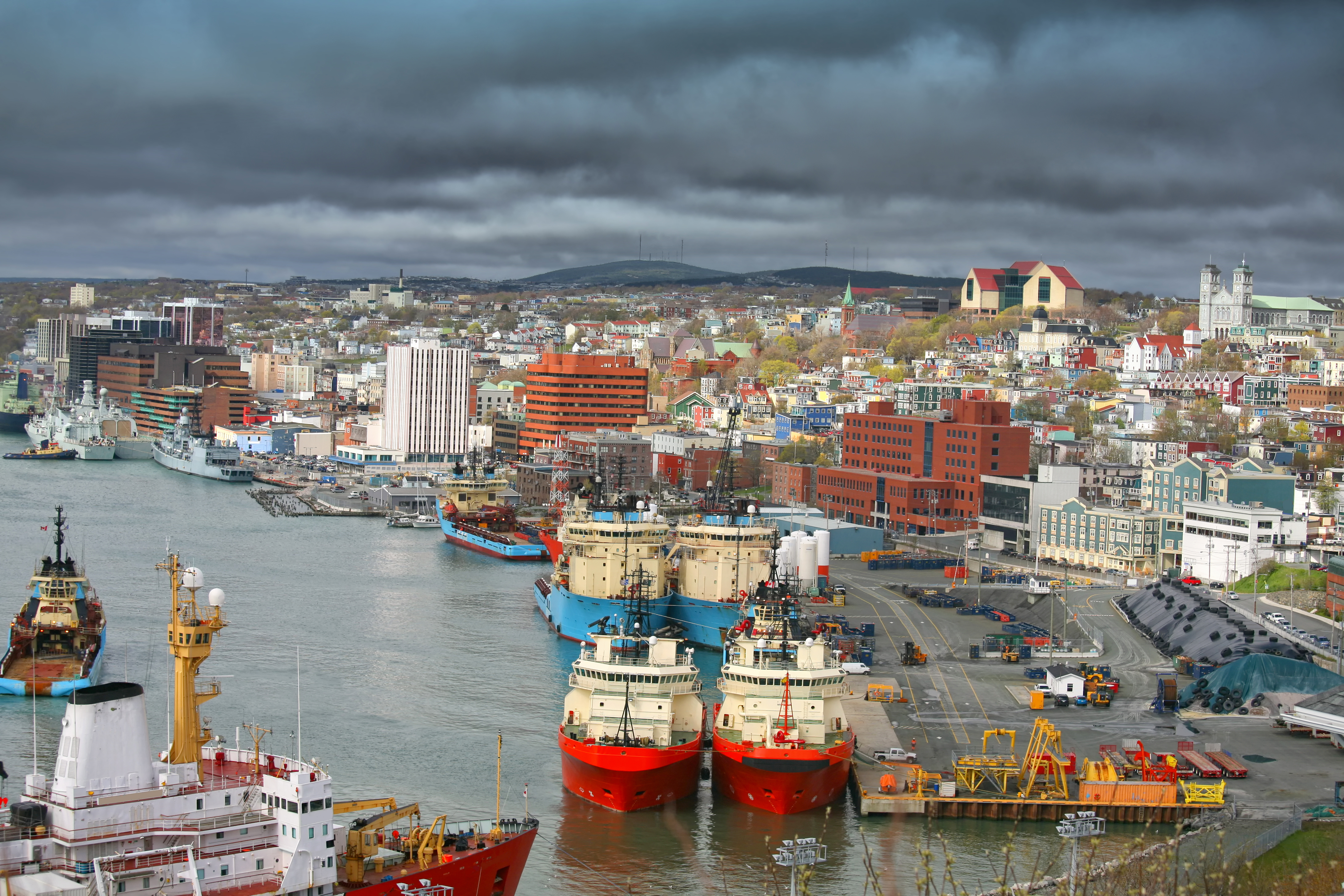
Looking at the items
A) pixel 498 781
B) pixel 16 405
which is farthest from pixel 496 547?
pixel 16 405

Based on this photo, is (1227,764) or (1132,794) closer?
(1132,794)

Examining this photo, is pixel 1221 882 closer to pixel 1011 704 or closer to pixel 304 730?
pixel 1011 704

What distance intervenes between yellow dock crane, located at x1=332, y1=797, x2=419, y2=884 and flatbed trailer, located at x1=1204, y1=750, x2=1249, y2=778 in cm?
1042

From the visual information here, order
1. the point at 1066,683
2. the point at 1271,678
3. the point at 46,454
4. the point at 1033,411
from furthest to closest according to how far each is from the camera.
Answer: the point at 46,454
the point at 1033,411
the point at 1066,683
the point at 1271,678

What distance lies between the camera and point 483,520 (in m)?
49.4

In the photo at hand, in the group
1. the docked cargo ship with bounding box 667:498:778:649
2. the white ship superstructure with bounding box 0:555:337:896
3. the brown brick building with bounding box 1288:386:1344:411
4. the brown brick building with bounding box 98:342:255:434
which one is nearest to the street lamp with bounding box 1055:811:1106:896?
the white ship superstructure with bounding box 0:555:337:896

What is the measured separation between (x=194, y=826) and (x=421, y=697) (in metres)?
12.0

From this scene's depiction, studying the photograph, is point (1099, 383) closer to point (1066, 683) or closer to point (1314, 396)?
point (1314, 396)

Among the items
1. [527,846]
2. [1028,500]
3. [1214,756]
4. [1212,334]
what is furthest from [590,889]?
[1212,334]

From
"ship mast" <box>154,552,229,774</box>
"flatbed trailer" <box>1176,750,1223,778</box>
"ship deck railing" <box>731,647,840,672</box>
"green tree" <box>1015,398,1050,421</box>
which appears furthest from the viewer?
"green tree" <box>1015,398,1050,421</box>

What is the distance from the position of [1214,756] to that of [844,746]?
16.8 ft

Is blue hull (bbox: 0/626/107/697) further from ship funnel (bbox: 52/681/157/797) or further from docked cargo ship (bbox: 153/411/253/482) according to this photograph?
docked cargo ship (bbox: 153/411/253/482)

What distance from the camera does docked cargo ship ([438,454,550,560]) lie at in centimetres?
4622

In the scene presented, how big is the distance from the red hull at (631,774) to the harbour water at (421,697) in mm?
182
